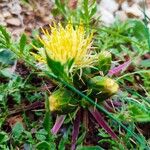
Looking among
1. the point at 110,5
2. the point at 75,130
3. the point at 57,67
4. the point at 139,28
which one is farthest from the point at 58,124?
the point at 110,5

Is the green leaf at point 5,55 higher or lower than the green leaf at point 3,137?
higher

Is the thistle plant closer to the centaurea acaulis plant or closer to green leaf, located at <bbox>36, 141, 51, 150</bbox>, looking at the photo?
the centaurea acaulis plant

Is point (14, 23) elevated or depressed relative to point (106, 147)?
elevated

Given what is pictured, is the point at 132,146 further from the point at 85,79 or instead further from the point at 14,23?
the point at 14,23

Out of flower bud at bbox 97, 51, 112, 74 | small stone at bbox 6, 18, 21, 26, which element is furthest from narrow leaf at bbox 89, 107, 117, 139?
small stone at bbox 6, 18, 21, 26

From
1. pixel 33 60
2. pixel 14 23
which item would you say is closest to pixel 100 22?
pixel 14 23

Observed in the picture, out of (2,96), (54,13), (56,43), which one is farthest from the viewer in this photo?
(54,13)

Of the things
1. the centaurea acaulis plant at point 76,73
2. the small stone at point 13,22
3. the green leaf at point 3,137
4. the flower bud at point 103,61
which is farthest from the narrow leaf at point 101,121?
the small stone at point 13,22

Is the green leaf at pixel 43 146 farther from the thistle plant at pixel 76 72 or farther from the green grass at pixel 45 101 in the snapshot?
the thistle plant at pixel 76 72
